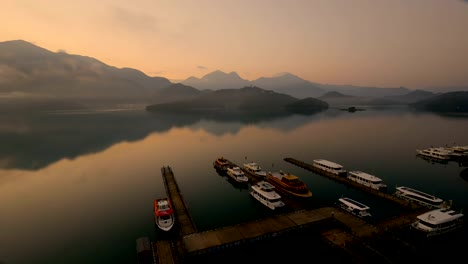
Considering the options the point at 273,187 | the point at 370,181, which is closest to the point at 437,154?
the point at 370,181

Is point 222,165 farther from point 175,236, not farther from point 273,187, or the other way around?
point 175,236

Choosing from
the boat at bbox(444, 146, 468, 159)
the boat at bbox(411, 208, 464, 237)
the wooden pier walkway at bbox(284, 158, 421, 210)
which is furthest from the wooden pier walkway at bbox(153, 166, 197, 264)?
the boat at bbox(444, 146, 468, 159)

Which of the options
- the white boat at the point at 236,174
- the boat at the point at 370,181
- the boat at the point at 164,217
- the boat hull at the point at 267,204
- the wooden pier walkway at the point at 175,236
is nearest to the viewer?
the wooden pier walkway at the point at 175,236

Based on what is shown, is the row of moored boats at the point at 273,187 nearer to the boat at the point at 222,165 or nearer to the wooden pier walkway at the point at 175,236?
the boat at the point at 222,165

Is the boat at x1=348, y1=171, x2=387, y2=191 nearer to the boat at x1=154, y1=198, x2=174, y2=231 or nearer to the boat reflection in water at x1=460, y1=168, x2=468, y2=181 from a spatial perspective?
the boat reflection in water at x1=460, y1=168, x2=468, y2=181

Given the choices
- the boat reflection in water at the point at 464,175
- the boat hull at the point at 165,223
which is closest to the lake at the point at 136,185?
the boat reflection in water at the point at 464,175

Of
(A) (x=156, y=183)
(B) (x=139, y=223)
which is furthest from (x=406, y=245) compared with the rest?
(A) (x=156, y=183)

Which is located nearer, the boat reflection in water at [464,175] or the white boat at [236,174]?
the white boat at [236,174]
